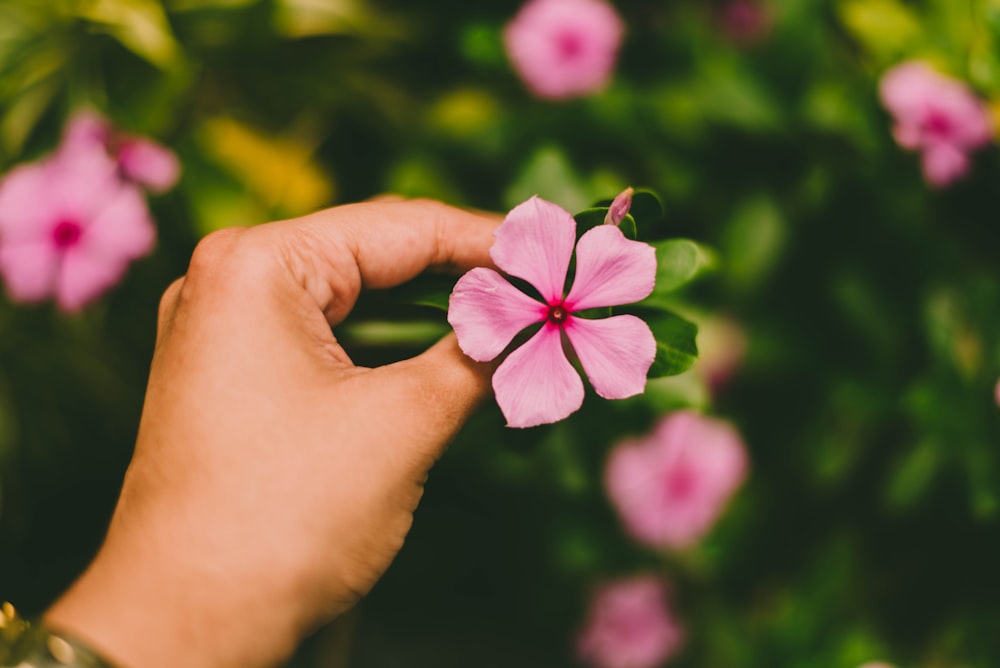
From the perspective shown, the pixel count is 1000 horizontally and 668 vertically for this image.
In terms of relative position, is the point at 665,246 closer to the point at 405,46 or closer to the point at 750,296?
the point at 750,296

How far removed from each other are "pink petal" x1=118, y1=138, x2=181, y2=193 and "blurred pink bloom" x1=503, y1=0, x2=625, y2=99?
74 centimetres

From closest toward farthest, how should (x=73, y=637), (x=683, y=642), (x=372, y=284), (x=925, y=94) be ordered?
(x=73, y=637), (x=372, y=284), (x=925, y=94), (x=683, y=642)

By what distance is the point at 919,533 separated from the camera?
1654mm

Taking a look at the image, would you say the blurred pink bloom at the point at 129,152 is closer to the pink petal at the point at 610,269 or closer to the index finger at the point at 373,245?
the index finger at the point at 373,245

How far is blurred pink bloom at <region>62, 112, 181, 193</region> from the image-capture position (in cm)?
138

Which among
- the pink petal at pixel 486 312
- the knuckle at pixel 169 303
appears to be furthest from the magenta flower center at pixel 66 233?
the pink petal at pixel 486 312

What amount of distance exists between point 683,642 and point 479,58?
1.41m

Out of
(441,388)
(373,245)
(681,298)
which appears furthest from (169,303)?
(681,298)

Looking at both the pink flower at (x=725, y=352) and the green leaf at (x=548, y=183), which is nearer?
the green leaf at (x=548, y=183)

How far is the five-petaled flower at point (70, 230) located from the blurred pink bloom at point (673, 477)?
1.02m

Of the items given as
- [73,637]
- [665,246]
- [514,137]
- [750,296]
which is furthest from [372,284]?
[750,296]

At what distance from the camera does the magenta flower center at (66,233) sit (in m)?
1.29

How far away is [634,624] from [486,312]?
3.74ft

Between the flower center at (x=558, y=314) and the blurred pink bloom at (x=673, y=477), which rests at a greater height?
the flower center at (x=558, y=314)
